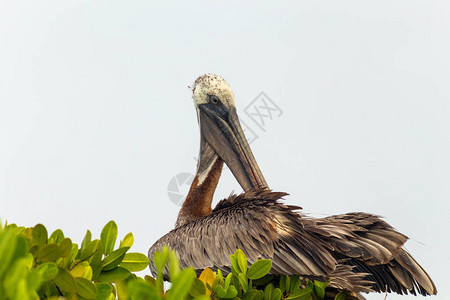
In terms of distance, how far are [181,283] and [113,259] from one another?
106 centimetres

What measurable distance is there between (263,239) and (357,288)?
830mm

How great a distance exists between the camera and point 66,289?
1647mm

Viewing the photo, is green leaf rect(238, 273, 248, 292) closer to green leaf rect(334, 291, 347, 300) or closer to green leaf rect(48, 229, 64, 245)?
green leaf rect(48, 229, 64, 245)

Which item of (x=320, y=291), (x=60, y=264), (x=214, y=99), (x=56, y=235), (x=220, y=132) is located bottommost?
(x=320, y=291)

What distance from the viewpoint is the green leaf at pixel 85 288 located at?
166 centimetres

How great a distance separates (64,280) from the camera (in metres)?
1.65

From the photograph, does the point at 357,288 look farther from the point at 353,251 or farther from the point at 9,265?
the point at 9,265

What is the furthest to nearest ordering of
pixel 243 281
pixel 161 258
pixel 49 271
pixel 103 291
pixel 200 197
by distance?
pixel 200 197, pixel 243 281, pixel 103 291, pixel 49 271, pixel 161 258

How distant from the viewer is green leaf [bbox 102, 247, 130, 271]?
2006 mm

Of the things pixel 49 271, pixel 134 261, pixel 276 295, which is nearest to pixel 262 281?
pixel 276 295

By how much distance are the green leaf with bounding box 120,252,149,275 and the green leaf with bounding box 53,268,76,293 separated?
0.46m

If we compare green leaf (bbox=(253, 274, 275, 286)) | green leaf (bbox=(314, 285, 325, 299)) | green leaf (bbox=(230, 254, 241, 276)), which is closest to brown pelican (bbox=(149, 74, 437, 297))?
green leaf (bbox=(314, 285, 325, 299))

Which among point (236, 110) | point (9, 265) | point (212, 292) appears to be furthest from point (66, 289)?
point (236, 110)

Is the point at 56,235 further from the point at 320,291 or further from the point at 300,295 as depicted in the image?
the point at 320,291
